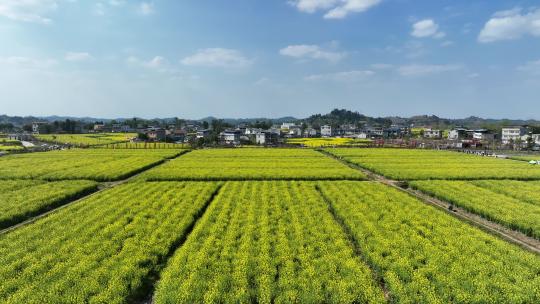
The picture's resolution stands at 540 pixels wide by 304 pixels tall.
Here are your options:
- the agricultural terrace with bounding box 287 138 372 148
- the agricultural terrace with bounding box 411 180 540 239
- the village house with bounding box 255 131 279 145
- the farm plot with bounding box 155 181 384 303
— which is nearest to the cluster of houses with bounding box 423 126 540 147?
the agricultural terrace with bounding box 287 138 372 148

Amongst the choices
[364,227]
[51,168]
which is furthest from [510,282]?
[51,168]

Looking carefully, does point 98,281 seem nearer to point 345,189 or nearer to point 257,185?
point 257,185

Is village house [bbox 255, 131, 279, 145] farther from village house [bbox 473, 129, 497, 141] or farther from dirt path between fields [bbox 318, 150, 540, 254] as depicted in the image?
dirt path between fields [bbox 318, 150, 540, 254]

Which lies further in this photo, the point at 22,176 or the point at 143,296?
the point at 22,176

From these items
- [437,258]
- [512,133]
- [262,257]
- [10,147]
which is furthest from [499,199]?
[512,133]

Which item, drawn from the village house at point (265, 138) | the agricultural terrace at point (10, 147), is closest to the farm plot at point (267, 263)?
the agricultural terrace at point (10, 147)

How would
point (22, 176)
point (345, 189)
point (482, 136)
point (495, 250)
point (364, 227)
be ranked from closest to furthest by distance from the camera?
point (495, 250), point (364, 227), point (345, 189), point (22, 176), point (482, 136)
